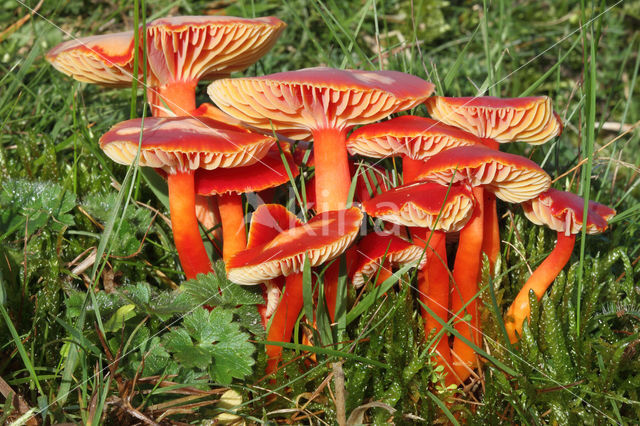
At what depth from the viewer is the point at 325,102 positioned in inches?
77.0

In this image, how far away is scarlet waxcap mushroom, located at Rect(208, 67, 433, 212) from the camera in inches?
72.2

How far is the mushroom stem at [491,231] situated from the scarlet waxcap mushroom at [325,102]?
53 centimetres

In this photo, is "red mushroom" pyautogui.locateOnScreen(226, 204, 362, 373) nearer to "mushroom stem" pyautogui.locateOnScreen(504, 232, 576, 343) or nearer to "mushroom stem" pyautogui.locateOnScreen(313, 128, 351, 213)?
"mushroom stem" pyautogui.locateOnScreen(313, 128, 351, 213)

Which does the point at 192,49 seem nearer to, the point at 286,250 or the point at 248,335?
the point at 286,250

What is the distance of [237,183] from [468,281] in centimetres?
95

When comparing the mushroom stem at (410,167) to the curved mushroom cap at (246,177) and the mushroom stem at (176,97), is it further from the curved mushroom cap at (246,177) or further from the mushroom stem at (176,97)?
the mushroom stem at (176,97)

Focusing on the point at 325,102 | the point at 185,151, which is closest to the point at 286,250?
the point at 185,151

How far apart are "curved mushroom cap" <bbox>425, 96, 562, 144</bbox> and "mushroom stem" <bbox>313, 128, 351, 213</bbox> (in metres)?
0.39

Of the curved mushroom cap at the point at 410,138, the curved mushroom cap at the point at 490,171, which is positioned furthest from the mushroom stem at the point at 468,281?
the curved mushroom cap at the point at 410,138

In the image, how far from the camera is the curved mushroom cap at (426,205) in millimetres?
1819

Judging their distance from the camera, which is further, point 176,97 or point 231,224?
point 176,97

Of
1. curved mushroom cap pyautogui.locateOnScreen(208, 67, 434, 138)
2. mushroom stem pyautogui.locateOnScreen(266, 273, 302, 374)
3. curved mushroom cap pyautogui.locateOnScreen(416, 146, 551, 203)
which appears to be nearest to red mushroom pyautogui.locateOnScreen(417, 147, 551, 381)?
curved mushroom cap pyautogui.locateOnScreen(416, 146, 551, 203)

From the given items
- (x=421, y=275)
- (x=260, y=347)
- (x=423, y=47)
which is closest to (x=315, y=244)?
(x=260, y=347)

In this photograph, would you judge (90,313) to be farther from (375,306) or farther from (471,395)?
(471,395)
